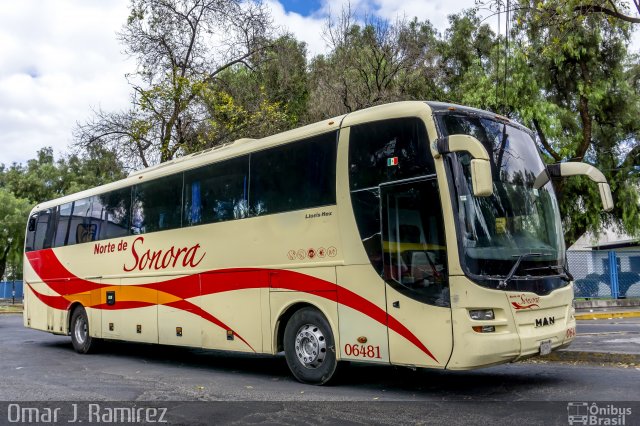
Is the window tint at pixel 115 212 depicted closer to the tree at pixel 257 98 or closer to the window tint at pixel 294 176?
the window tint at pixel 294 176

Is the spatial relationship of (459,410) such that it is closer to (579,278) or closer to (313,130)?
(313,130)

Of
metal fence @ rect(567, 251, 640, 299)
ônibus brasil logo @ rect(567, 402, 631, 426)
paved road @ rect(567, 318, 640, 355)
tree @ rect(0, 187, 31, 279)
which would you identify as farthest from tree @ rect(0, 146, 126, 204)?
ônibus brasil logo @ rect(567, 402, 631, 426)

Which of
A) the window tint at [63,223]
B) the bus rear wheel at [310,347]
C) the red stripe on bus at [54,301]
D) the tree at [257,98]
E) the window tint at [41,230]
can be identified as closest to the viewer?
the bus rear wheel at [310,347]

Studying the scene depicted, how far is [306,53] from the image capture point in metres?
29.5

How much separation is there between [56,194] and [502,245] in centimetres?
5336

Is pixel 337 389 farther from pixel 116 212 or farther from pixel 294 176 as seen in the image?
pixel 116 212

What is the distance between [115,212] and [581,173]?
30.6ft

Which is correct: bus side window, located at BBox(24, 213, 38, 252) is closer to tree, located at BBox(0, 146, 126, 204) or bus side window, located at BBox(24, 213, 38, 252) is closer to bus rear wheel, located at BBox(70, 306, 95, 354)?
bus rear wheel, located at BBox(70, 306, 95, 354)

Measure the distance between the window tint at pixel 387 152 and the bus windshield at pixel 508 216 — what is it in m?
0.35

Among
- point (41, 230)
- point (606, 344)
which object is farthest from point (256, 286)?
point (41, 230)

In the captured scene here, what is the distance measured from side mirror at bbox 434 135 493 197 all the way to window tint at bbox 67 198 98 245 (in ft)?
30.6

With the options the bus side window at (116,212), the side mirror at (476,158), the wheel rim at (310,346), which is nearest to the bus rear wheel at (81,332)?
the bus side window at (116,212)

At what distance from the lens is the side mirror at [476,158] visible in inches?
260

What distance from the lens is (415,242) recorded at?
7453mm
